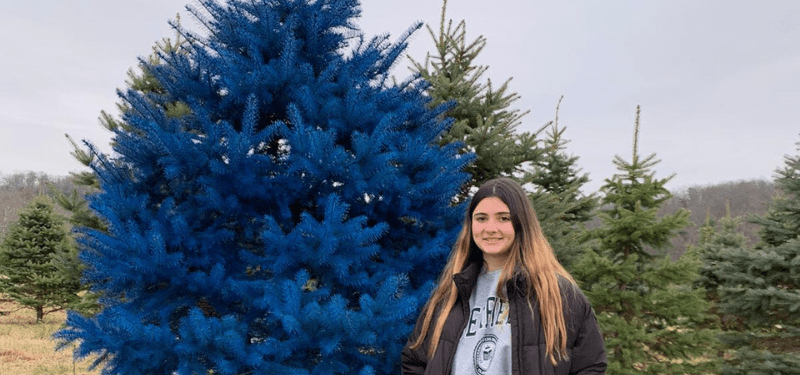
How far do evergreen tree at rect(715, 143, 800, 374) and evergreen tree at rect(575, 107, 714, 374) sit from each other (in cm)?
116

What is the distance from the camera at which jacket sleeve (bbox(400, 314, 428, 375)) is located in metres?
2.73

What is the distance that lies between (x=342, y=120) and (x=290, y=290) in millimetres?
1061

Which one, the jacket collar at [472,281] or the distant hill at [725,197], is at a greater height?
the distant hill at [725,197]

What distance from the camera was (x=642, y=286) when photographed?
7883 mm

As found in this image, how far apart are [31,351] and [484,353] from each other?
1454cm

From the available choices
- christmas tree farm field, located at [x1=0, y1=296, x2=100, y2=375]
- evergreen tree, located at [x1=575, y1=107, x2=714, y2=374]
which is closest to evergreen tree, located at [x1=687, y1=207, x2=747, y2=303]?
evergreen tree, located at [x1=575, y1=107, x2=714, y2=374]

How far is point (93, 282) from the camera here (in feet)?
11.1

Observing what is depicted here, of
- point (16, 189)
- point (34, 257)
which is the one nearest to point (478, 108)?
point (34, 257)

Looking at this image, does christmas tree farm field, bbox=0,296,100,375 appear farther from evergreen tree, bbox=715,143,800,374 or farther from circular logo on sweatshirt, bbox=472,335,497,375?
evergreen tree, bbox=715,143,800,374

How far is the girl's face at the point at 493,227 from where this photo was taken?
8.69ft

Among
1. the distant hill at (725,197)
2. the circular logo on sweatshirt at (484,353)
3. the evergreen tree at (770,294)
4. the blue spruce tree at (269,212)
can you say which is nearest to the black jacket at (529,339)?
the circular logo on sweatshirt at (484,353)

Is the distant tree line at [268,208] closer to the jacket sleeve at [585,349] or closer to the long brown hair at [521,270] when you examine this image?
the long brown hair at [521,270]

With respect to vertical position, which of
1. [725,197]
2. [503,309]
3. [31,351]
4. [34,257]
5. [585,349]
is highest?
[725,197]

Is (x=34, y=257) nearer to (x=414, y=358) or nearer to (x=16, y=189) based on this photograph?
(x=414, y=358)
